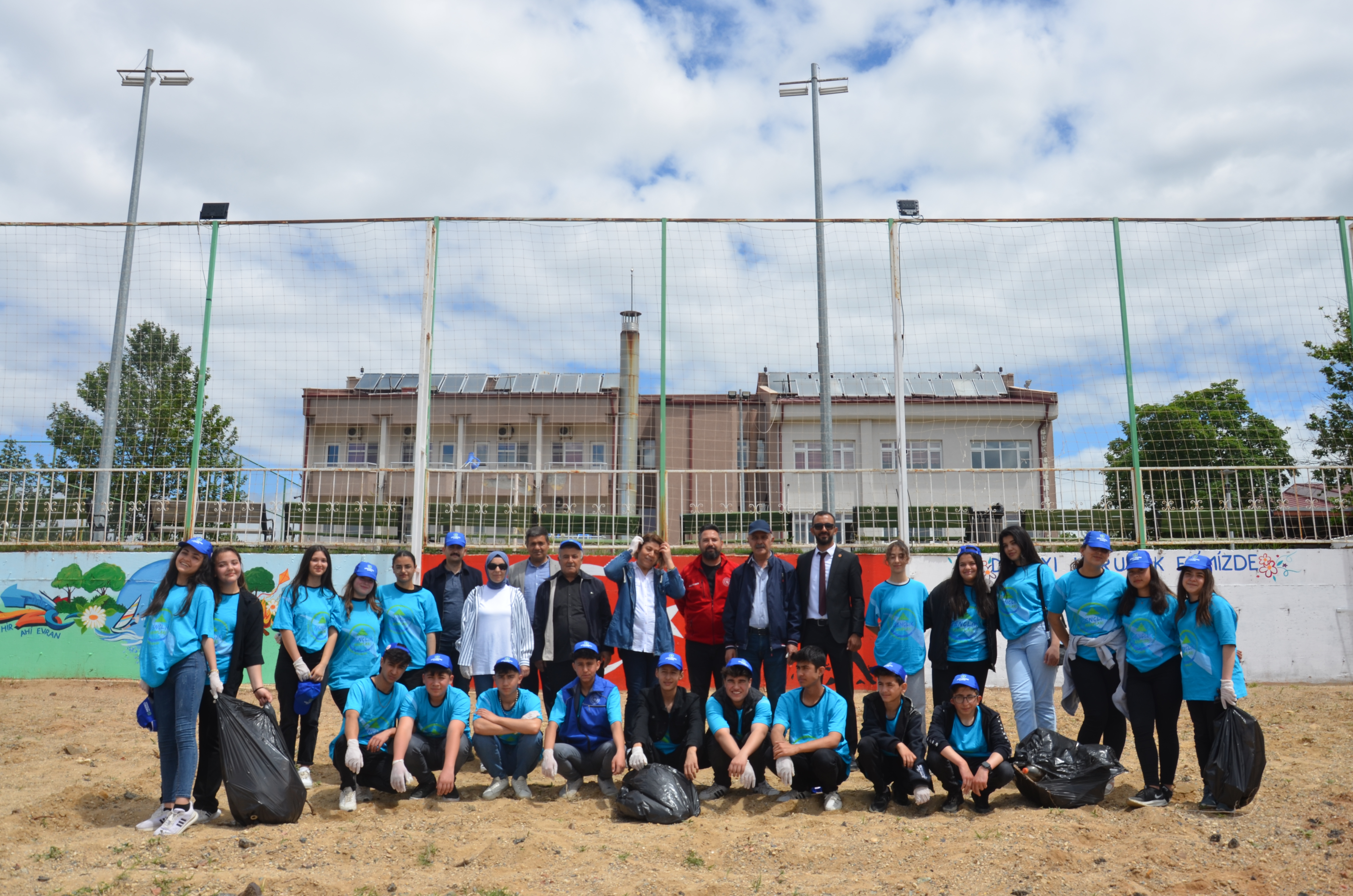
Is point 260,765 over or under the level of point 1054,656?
under

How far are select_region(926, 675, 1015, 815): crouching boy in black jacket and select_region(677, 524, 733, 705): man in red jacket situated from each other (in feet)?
5.00

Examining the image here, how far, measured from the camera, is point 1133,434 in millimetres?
8797

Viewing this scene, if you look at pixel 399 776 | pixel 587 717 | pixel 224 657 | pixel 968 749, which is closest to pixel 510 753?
pixel 587 717

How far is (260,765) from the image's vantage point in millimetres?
4512

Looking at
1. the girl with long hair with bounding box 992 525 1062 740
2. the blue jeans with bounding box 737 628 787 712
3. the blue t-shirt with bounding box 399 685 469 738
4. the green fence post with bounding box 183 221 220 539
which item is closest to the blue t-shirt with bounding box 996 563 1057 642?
the girl with long hair with bounding box 992 525 1062 740

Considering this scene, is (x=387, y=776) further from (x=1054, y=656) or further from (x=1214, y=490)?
(x=1214, y=490)

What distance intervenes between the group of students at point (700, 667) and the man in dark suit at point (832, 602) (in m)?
0.02

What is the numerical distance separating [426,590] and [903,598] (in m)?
3.15

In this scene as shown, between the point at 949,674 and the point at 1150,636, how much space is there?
1.17 meters

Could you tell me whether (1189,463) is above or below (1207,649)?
above

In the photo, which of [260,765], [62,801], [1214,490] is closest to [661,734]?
[260,765]

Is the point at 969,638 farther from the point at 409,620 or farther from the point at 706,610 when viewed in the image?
the point at 409,620

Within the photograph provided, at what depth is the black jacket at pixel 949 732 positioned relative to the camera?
4859 millimetres

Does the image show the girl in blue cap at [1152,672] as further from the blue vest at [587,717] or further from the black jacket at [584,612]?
the black jacket at [584,612]
